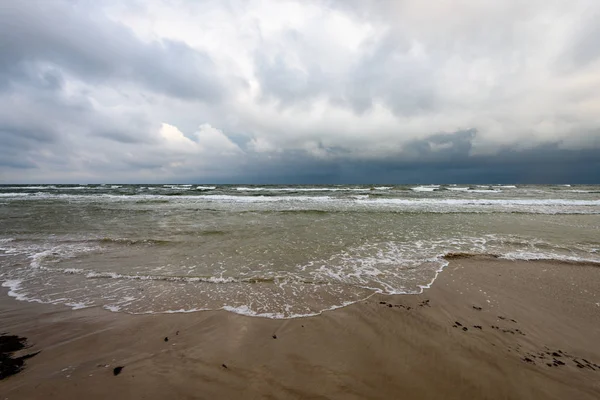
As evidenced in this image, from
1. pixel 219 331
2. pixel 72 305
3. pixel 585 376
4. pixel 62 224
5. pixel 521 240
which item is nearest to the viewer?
pixel 585 376

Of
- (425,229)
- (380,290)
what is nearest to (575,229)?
(425,229)

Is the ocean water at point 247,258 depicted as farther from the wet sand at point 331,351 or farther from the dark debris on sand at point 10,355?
the dark debris on sand at point 10,355

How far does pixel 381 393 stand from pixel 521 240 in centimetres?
1028

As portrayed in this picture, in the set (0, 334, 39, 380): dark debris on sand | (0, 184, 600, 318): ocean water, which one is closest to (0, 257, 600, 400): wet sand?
(0, 334, 39, 380): dark debris on sand

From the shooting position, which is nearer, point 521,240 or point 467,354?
point 467,354

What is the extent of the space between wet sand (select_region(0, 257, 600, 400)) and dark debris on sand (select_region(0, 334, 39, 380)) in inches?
3.5

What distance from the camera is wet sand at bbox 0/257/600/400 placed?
275 cm

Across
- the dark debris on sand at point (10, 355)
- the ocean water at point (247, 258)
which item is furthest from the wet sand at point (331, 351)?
the ocean water at point (247, 258)

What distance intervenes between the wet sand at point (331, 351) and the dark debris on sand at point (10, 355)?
9cm

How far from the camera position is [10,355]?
3.21 metres

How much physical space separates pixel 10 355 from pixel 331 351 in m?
4.08

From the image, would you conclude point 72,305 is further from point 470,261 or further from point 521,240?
point 521,240

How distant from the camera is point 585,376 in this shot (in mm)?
3010

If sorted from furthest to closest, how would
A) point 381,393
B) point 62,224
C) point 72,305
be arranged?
point 62,224, point 72,305, point 381,393
